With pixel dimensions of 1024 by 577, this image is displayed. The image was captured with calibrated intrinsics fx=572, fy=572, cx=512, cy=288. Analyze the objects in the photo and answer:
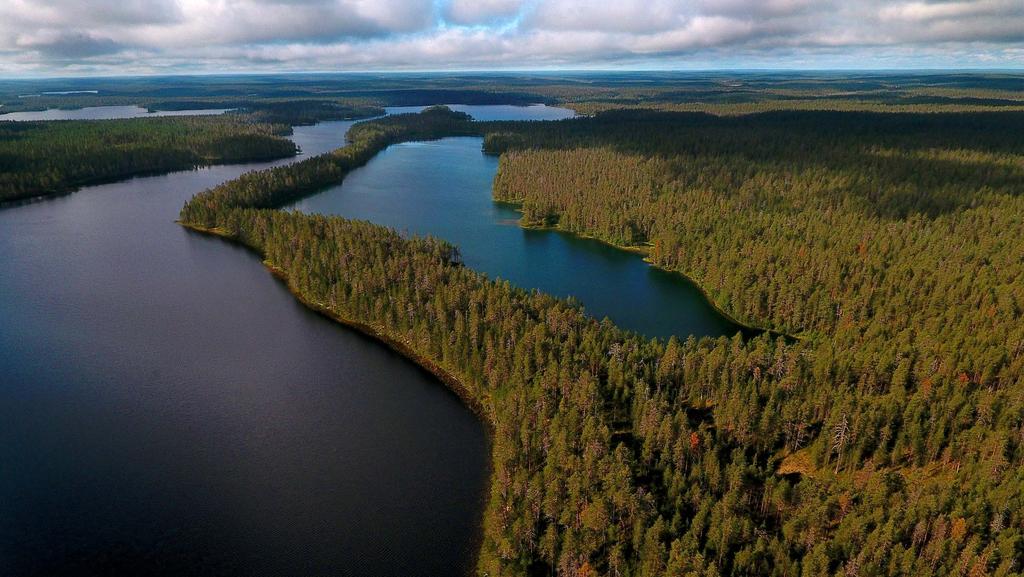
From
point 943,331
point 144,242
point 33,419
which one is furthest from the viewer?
point 144,242

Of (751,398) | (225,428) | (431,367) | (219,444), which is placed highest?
(751,398)

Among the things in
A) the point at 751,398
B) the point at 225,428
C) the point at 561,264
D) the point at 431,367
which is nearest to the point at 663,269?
the point at 561,264

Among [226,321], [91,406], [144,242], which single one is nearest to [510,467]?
→ [91,406]

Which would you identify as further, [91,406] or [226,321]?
[226,321]

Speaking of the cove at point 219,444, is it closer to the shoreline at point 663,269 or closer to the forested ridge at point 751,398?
the forested ridge at point 751,398

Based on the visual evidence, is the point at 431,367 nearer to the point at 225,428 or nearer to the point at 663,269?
the point at 225,428

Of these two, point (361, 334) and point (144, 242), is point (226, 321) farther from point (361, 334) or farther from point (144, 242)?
point (144, 242)
